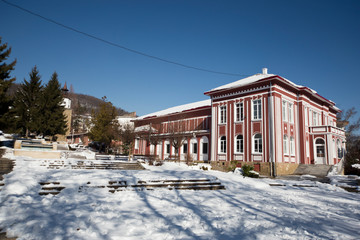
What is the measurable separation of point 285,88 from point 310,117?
5.43 meters

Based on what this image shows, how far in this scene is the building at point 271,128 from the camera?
21.9 metres

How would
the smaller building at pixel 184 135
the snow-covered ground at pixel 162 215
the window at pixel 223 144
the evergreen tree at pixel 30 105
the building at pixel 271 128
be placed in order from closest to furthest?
the snow-covered ground at pixel 162 215, the building at pixel 271 128, the window at pixel 223 144, the smaller building at pixel 184 135, the evergreen tree at pixel 30 105

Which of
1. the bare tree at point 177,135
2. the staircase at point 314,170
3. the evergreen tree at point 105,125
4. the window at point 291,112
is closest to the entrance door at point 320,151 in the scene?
the staircase at point 314,170

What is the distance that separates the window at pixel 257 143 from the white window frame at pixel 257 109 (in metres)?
1.78

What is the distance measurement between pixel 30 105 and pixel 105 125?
398 inches

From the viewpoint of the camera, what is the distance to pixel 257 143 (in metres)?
22.9

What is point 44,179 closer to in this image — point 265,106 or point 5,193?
point 5,193

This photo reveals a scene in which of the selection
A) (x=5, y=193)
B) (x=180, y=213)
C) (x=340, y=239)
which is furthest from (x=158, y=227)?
(x=5, y=193)

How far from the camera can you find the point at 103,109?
118 ft

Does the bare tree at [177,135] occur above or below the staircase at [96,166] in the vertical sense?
A: above

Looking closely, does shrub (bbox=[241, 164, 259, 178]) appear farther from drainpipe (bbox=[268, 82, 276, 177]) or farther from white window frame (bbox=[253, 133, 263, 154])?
white window frame (bbox=[253, 133, 263, 154])

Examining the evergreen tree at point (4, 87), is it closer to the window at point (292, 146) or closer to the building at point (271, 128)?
the building at point (271, 128)

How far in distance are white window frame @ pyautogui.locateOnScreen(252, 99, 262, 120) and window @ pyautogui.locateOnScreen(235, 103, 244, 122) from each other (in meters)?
1.32

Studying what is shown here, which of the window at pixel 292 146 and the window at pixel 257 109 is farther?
the window at pixel 292 146
